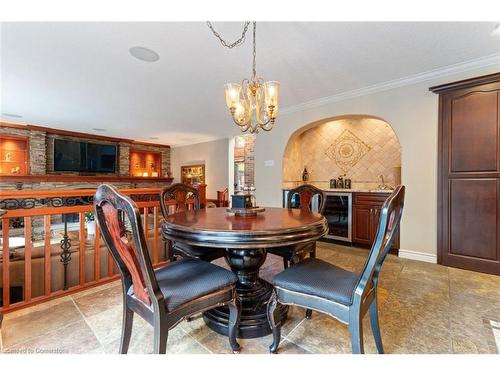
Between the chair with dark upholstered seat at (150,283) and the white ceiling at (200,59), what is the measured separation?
1.86 m

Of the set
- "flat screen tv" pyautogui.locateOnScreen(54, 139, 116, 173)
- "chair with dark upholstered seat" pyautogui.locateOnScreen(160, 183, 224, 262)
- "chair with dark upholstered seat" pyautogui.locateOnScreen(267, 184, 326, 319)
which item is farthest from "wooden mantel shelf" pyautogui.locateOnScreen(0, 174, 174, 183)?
"chair with dark upholstered seat" pyautogui.locateOnScreen(267, 184, 326, 319)

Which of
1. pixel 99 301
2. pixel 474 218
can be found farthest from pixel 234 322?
pixel 474 218

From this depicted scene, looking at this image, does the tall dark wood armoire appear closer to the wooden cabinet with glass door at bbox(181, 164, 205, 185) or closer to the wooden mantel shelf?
the wooden cabinet with glass door at bbox(181, 164, 205, 185)

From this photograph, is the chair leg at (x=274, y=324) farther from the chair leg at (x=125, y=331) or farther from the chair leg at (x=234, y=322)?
the chair leg at (x=125, y=331)

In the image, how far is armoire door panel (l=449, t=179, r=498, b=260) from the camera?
252cm

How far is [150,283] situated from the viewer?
100 centimetres

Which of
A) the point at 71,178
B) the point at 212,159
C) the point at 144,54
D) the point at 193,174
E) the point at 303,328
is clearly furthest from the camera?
the point at 193,174

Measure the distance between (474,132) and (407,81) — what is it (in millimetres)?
1001

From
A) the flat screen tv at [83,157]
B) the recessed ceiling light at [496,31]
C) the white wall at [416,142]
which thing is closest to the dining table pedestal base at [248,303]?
the white wall at [416,142]

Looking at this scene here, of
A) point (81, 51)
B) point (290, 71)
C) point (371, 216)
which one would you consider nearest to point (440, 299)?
point (371, 216)

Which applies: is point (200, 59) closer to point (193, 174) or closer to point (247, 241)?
point (247, 241)

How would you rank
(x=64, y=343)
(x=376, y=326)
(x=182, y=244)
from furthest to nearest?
1. (x=182, y=244)
2. (x=64, y=343)
3. (x=376, y=326)

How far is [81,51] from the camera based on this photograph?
2.44 meters
